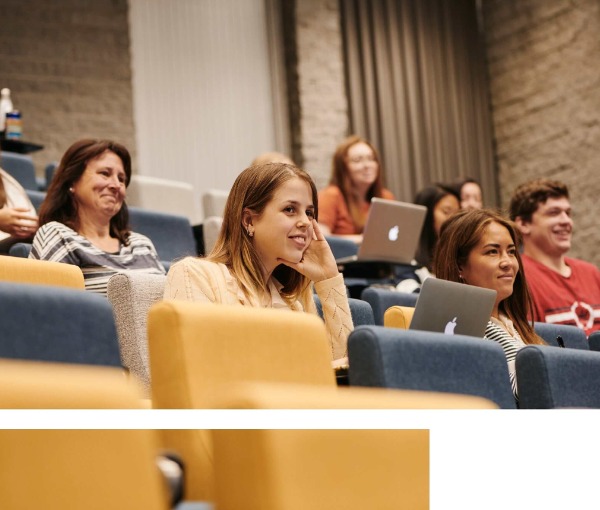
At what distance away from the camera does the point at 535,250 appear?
10.6 feet

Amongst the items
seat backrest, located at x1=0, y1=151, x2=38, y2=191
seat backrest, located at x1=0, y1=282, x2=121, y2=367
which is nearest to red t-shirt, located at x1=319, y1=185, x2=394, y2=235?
seat backrest, located at x1=0, y1=151, x2=38, y2=191

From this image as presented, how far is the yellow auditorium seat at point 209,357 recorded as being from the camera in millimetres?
1119

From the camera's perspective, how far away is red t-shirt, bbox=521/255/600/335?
2984 millimetres

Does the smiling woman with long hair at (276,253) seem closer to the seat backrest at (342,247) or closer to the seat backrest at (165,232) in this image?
the seat backrest at (165,232)

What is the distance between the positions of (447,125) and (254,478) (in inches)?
215

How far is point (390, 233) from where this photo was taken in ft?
10.9

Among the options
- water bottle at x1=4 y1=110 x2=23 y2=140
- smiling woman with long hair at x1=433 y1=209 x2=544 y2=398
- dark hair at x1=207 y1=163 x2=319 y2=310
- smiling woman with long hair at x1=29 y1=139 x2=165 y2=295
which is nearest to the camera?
dark hair at x1=207 y1=163 x2=319 y2=310

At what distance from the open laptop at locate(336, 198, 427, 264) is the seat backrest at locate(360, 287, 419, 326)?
70cm

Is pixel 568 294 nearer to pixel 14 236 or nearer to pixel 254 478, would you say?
pixel 14 236

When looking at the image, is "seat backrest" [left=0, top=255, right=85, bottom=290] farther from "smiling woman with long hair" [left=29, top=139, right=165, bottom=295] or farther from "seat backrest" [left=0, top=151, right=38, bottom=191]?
"seat backrest" [left=0, top=151, right=38, bottom=191]

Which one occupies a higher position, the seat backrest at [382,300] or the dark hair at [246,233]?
the dark hair at [246,233]

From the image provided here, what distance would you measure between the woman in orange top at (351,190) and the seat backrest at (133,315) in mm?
2134

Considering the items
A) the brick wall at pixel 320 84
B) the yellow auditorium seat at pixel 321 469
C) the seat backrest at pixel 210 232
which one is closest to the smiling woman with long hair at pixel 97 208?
the seat backrest at pixel 210 232

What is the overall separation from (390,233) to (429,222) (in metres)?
0.37
